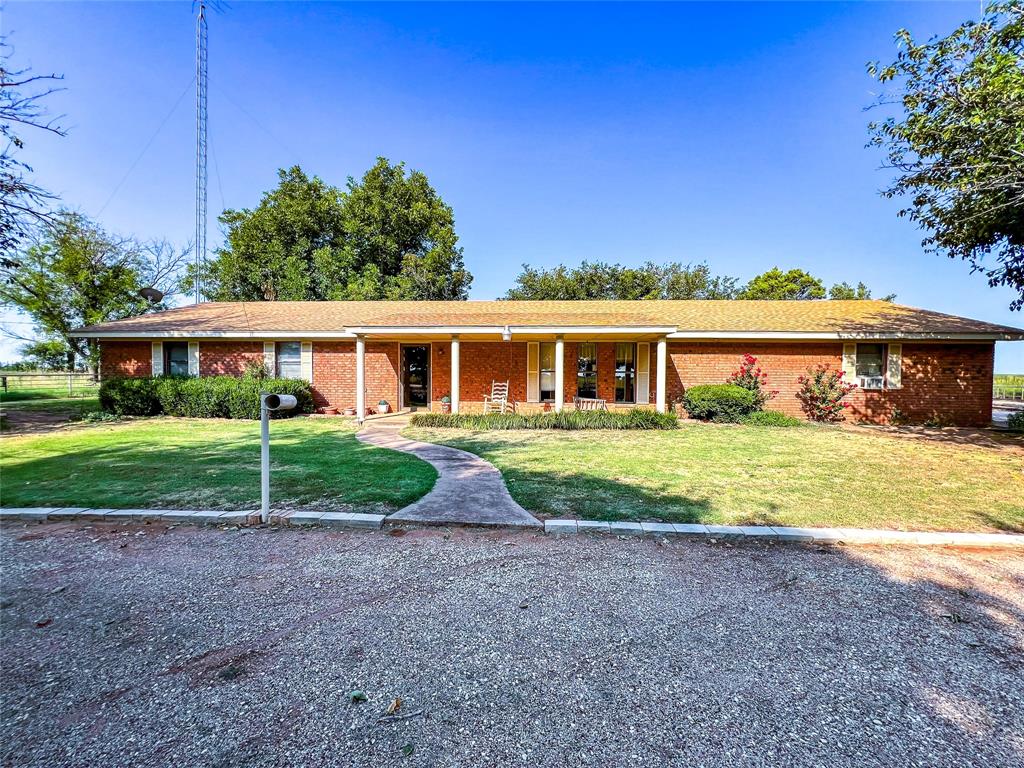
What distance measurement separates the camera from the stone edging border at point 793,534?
12.8 ft

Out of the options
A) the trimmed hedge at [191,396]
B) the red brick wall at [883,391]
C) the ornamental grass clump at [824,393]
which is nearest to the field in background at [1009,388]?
the red brick wall at [883,391]

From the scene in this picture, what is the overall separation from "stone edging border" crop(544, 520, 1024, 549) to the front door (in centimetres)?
1165

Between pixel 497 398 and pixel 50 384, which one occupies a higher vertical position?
pixel 50 384

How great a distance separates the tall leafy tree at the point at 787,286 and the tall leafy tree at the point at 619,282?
6.22 ft

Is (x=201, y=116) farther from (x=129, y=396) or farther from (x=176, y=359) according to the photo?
(x=129, y=396)

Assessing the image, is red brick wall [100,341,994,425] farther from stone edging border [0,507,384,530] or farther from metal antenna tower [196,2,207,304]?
stone edging border [0,507,384,530]

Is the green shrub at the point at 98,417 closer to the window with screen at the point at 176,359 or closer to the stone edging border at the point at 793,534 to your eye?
the window with screen at the point at 176,359

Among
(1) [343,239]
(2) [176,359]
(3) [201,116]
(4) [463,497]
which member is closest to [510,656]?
(4) [463,497]

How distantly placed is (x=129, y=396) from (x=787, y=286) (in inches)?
1584

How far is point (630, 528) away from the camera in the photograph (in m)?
4.07

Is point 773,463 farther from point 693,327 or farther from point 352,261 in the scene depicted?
point 352,261

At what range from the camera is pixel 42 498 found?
193 inches

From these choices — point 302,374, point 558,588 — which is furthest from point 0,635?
point 302,374

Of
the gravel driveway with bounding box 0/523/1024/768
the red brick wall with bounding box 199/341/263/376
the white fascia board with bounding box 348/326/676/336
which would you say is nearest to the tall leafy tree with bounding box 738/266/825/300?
the white fascia board with bounding box 348/326/676/336
